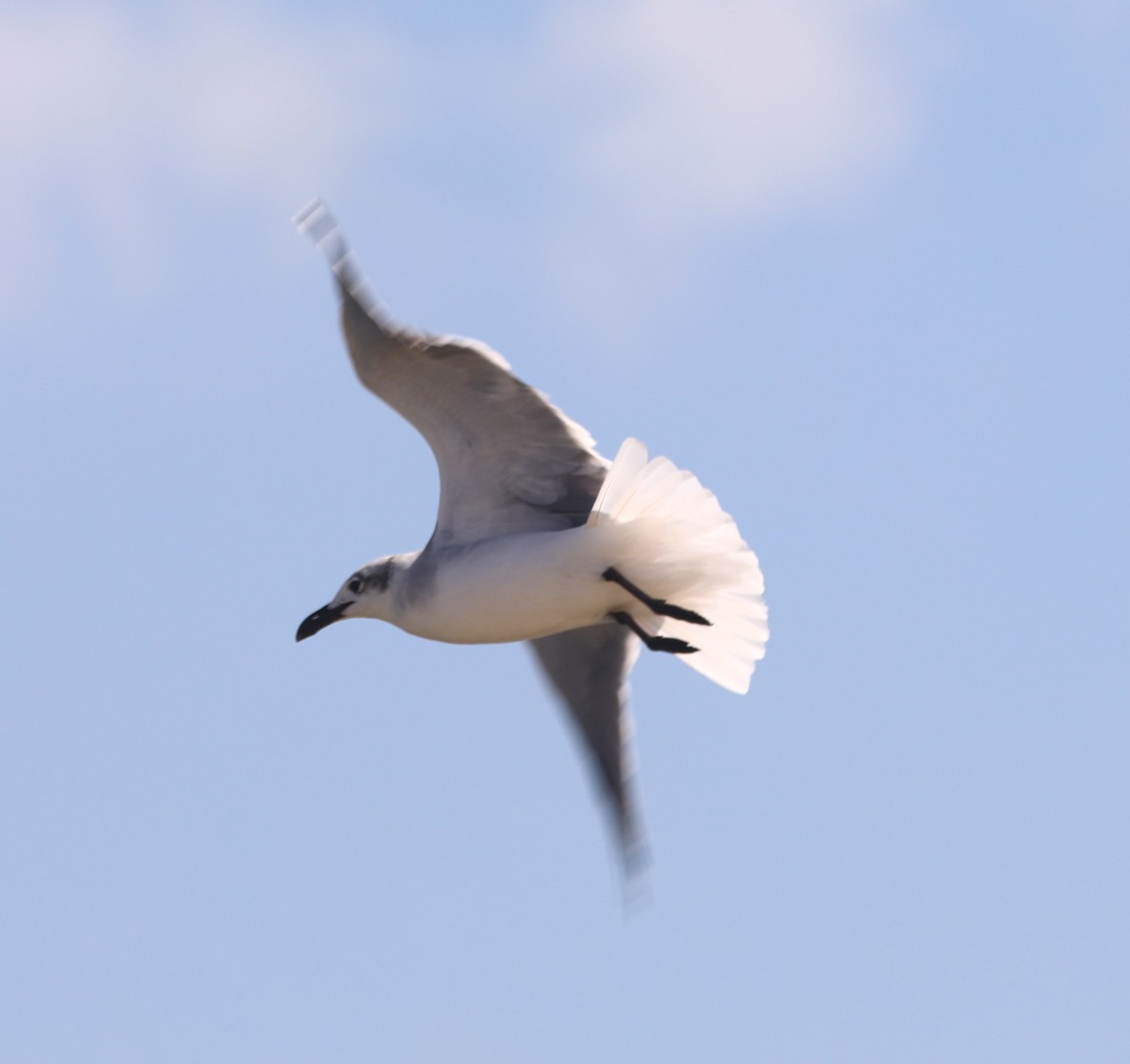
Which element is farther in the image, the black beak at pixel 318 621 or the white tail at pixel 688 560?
the black beak at pixel 318 621

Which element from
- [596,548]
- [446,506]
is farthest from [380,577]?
[596,548]

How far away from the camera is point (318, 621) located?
10.6 meters

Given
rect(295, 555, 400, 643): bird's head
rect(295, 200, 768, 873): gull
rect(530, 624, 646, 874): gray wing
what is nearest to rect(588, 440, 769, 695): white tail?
rect(295, 200, 768, 873): gull

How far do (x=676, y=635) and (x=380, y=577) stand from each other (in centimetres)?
133

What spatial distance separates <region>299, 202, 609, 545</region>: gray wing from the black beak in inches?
34.6

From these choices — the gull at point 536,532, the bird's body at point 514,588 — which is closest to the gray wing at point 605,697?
the gull at point 536,532

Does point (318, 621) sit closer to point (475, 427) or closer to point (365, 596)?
point (365, 596)

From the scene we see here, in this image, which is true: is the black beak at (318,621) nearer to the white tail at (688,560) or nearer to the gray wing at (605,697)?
the gray wing at (605,697)

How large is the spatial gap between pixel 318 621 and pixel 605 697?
1.36 meters

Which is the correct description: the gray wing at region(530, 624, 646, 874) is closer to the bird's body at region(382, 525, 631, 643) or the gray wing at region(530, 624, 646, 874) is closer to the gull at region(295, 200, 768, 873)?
the gull at region(295, 200, 768, 873)

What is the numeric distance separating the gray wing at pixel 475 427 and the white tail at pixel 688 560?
1.21 feet

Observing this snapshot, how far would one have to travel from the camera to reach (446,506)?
9.74 meters

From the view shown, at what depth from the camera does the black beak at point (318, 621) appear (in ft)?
34.4

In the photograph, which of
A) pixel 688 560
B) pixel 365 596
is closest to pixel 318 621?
pixel 365 596
